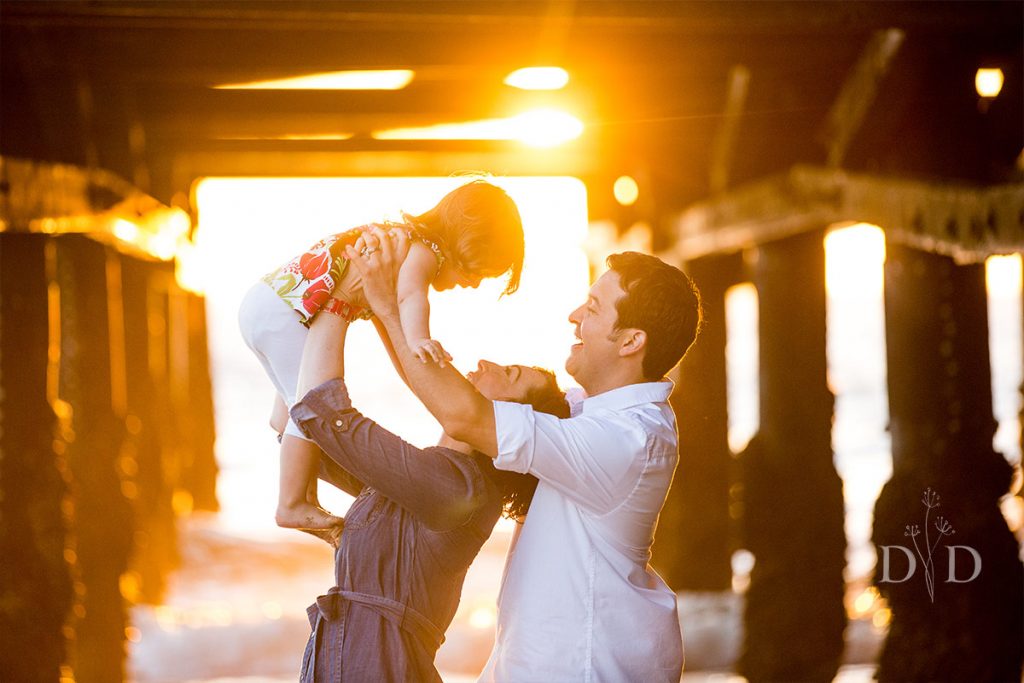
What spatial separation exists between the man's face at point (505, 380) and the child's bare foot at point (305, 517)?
479 mm

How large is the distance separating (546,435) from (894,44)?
331cm

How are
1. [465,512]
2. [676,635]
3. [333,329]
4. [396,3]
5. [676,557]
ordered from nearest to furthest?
[465,512]
[676,635]
[333,329]
[396,3]
[676,557]

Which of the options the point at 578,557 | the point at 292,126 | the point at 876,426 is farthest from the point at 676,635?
the point at 876,426

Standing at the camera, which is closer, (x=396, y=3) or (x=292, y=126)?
(x=396, y=3)

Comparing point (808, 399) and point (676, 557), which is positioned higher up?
point (808, 399)

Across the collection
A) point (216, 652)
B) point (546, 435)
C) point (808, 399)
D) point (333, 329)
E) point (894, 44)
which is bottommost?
point (216, 652)

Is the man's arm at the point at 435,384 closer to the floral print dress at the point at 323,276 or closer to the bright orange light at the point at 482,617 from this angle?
the floral print dress at the point at 323,276

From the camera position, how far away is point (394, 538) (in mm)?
2592

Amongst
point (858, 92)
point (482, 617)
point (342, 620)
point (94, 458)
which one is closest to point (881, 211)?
point (858, 92)

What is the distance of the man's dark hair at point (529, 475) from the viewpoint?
274cm

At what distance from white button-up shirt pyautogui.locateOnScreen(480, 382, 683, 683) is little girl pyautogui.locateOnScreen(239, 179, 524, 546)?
1.80 feet

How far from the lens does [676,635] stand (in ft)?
8.93

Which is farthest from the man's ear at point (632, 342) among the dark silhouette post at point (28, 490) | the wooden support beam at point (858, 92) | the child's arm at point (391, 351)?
the dark silhouette post at point (28, 490)

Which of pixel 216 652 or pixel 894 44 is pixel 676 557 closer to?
pixel 216 652
